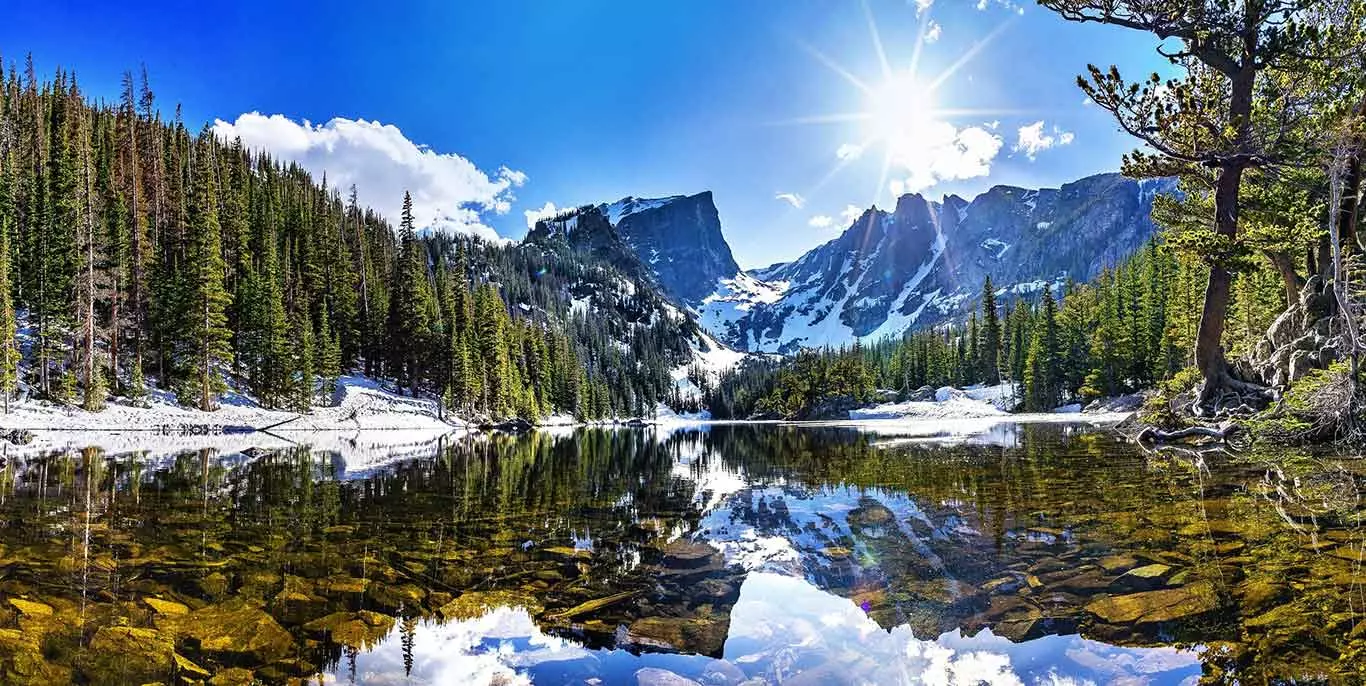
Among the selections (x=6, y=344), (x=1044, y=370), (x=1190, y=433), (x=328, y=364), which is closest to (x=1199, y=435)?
(x=1190, y=433)

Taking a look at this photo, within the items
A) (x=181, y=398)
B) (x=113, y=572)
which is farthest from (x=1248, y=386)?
(x=181, y=398)

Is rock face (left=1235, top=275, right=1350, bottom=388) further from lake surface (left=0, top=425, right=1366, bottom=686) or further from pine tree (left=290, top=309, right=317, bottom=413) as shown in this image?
pine tree (left=290, top=309, right=317, bottom=413)

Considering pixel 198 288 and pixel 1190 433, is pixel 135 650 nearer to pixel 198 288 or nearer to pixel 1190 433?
pixel 1190 433

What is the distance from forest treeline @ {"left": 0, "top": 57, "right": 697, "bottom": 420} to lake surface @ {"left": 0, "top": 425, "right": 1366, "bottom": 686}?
43157mm

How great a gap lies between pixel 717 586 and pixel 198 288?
5879 centimetres

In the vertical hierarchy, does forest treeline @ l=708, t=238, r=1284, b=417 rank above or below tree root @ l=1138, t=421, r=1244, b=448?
above

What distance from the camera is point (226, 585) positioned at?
21.9ft

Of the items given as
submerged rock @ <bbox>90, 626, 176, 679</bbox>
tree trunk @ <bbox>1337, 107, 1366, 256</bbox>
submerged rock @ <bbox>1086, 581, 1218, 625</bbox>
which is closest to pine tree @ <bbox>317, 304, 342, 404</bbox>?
submerged rock @ <bbox>90, 626, 176, 679</bbox>

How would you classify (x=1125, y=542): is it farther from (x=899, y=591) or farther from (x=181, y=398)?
(x=181, y=398)

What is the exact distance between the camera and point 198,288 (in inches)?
1962

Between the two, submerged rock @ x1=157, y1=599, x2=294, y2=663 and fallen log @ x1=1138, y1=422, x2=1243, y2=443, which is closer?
submerged rock @ x1=157, y1=599, x2=294, y2=663

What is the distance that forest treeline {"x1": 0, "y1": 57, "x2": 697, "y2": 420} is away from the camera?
45719 millimetres

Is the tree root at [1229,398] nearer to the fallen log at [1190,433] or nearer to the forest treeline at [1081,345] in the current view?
the fallen log at [1190,433]

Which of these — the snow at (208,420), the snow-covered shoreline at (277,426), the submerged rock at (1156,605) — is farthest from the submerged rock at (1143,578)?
the snow at (208,420)
